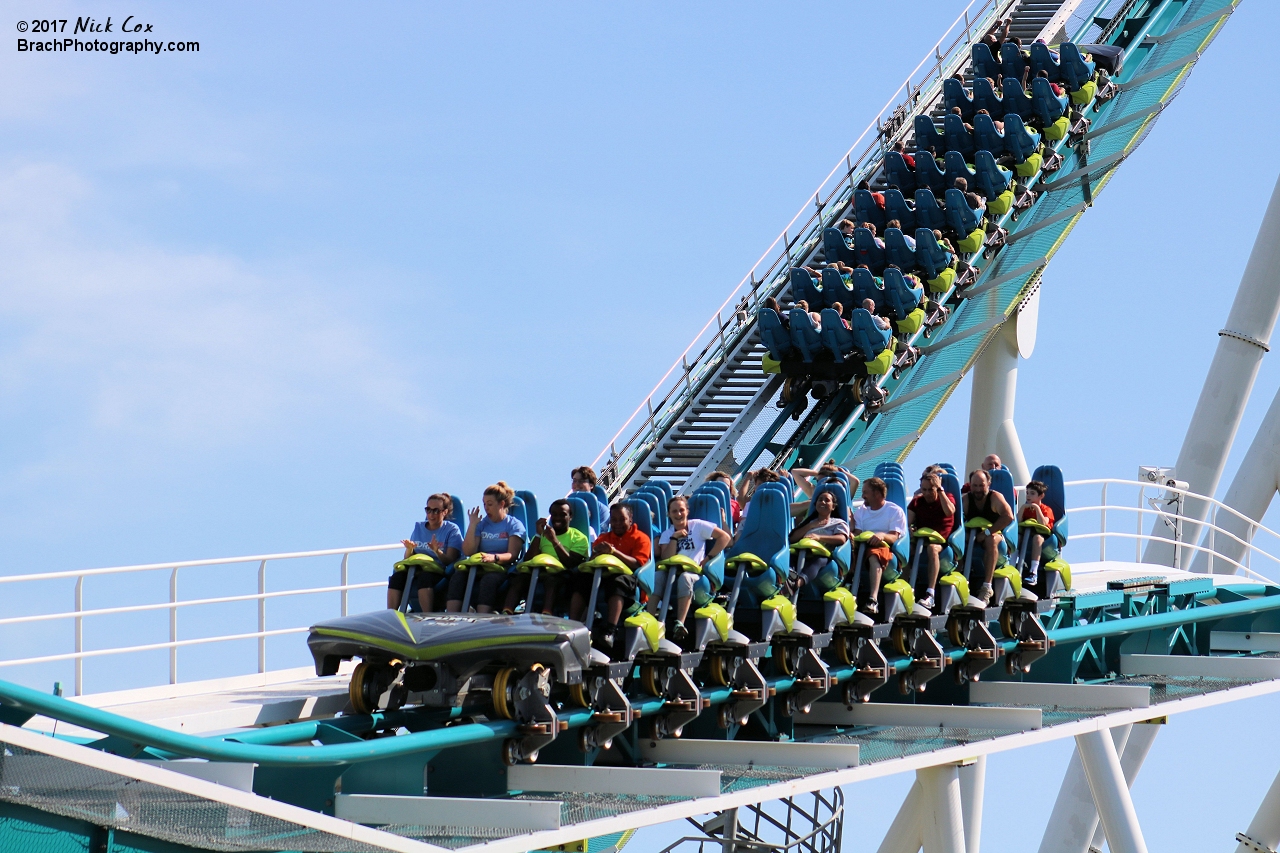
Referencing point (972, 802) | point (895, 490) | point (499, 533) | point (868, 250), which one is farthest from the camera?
point (868, 250)

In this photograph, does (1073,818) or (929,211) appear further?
(929,211)

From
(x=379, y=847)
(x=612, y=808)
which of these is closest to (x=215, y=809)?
(x=379, y=847)

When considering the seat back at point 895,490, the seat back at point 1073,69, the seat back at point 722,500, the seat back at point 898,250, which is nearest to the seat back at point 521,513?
the seat back at point 722,500

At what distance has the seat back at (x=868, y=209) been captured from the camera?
1703cm

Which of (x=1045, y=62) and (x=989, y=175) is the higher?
(x=1045, y=62)

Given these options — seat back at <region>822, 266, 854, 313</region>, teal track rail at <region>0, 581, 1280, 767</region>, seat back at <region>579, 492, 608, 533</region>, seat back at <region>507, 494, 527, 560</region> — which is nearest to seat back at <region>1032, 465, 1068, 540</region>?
teal track rail at <region>0, 581, 1280, 767</region>

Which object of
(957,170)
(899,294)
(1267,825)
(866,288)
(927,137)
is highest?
(927,137)

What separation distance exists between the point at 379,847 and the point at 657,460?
9162mm

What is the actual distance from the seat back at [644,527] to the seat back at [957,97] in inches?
404

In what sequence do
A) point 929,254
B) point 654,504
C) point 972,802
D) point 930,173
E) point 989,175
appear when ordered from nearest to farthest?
point 654,504
point 972,802
point 929,254
point 989,175
point 930,173

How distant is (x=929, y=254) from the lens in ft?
52.0

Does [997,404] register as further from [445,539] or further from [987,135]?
[445,539]

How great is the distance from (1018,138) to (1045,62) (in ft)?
4.87

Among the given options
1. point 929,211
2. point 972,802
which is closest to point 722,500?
point 972,802
